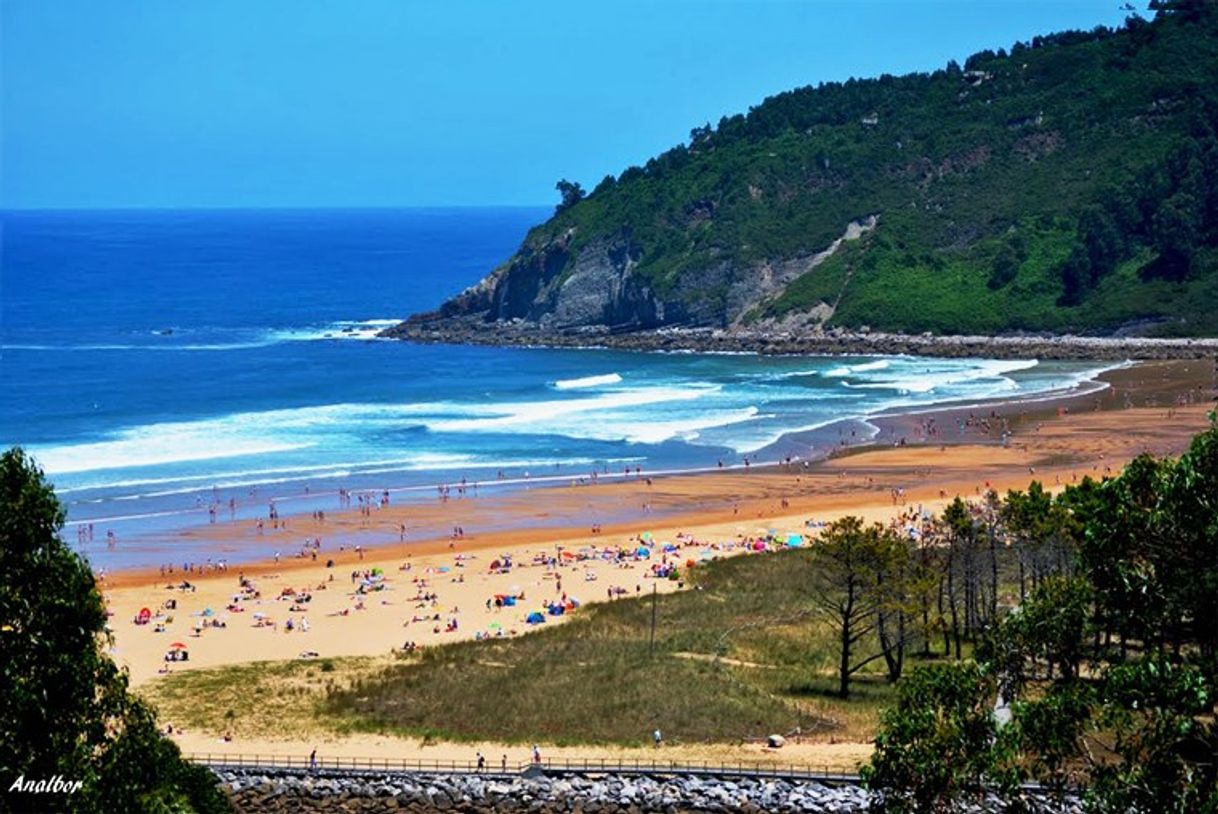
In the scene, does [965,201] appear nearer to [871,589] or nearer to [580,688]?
[871,589]

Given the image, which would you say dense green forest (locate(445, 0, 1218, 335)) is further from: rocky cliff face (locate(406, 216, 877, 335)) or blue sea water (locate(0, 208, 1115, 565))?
blue sea water (locate(0, 208, 1115, 565))

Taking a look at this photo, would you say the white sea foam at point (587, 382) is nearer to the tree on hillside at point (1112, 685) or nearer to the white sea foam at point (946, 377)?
the white sea foam at point (946, 377)

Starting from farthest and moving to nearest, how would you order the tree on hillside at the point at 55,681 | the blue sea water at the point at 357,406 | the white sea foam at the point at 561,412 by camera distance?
the white sea foam at the point at 561,412 < the blue sea water at the point at 357,406 < the tree on hillside at the point at 55,681

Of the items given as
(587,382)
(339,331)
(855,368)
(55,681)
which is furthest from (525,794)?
(339,331)

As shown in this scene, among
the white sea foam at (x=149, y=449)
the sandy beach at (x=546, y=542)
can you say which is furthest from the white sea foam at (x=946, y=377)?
the white sea foam at (x=149, y=449)

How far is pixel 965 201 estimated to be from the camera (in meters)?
125

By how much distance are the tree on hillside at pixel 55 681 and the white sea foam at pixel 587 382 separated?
75.8 metres

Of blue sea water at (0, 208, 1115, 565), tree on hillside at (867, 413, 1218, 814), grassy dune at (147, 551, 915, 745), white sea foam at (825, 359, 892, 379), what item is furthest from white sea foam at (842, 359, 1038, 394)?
tree on hillside at (867, 413, 1218, 814)

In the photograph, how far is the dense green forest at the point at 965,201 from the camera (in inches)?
4316

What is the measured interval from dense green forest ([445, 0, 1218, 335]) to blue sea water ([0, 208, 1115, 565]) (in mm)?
11582

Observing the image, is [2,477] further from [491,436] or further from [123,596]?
[491,436]

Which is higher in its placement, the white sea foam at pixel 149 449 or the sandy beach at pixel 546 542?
the white sea foam at pixel 149 449

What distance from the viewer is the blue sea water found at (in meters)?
63.8

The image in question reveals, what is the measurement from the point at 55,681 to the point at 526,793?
516 inches
